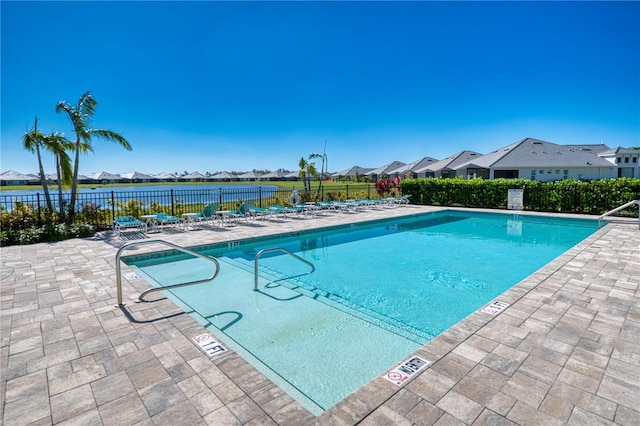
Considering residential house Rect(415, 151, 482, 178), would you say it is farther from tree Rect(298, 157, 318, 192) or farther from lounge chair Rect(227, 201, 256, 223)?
lounge chair Rect(227, 201, 256, 223)

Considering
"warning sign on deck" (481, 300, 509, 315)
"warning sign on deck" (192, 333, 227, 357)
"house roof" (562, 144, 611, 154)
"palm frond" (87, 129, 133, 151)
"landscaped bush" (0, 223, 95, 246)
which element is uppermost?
"house roof" (562, 144, 611, 154)

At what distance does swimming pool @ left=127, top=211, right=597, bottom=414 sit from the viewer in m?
3.56

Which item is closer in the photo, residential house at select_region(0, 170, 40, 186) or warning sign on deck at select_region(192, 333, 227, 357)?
warning sign on deck at select_region(192, 333, 227, 357)

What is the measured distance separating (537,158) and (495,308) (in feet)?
108

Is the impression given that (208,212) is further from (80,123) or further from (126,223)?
(80,123)

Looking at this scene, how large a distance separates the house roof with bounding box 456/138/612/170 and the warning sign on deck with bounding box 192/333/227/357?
3246 cm

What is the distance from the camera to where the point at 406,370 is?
282cm

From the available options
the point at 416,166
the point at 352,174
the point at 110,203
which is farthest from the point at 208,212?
the point at 352,174

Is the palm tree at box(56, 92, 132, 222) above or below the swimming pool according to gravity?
above

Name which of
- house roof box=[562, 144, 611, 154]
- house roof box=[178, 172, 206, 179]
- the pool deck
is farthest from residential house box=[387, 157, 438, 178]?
house roof box=[178, 172, 206, 179]

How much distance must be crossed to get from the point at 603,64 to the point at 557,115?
515 inches

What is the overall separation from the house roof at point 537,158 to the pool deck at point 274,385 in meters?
29.5

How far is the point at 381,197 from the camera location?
68.5 feet

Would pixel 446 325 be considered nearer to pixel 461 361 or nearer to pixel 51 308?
pixel 461 361
